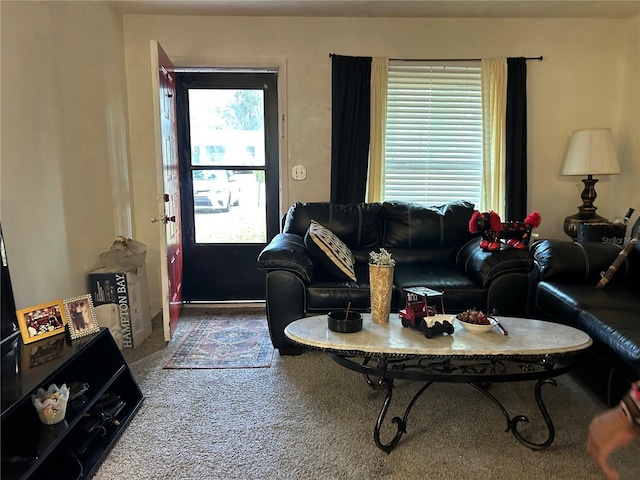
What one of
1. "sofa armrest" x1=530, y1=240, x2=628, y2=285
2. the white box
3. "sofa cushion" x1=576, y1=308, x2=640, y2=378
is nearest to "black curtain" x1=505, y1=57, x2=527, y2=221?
"sofa armrest" x1=530, y1=240, x2=628, y2=285

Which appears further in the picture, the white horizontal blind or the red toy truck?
the white horizontal blind

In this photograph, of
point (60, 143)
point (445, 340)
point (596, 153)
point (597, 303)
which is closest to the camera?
point (445, 340)

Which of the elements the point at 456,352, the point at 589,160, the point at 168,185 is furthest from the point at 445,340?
the point at 589,160

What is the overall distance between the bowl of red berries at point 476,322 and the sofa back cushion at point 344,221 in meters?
1.37

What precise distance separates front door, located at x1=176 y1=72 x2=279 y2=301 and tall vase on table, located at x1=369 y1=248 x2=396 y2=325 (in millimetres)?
1990

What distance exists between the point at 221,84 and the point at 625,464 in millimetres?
3661

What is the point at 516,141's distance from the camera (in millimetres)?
3721

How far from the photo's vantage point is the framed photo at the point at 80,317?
2.08m

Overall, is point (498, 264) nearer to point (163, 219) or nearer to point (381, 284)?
point (381, 284)

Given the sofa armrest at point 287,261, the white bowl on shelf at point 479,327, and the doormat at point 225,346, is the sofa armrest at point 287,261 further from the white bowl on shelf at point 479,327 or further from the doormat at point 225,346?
the white bowl on shelf at point 479,327

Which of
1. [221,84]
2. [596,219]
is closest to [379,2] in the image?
[221,84]

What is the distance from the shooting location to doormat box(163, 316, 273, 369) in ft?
9.05

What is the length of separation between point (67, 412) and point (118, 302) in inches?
45.4

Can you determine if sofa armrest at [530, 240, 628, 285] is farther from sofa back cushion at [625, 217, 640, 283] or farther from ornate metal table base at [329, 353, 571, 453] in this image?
ornate metal table base at [329, 353, 571, 453]
